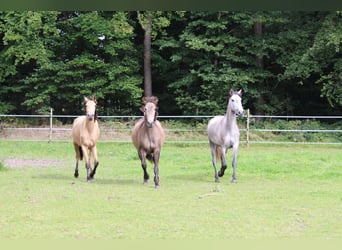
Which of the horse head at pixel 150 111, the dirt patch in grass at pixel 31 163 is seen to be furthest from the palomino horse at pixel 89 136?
the dirt patch in grass at pixel 31 163

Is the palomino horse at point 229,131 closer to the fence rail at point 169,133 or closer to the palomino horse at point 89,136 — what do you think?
the palomino horse at point 89,136

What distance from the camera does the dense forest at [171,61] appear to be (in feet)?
60.9

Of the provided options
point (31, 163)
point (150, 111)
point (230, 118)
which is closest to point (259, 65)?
point (31, 163)

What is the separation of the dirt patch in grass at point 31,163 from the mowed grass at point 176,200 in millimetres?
19

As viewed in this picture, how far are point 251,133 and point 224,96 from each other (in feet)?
12.3

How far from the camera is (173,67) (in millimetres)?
20484

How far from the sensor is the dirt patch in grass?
1013cm

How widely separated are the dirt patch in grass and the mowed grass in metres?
0.02

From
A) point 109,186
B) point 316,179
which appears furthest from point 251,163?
point 109,186

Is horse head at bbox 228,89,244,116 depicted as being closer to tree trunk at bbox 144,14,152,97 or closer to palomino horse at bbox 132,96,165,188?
palomino horse at bbox 132,96,165,188

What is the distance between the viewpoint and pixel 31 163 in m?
10.5

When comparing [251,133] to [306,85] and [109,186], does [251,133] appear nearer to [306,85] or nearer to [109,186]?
[306,85]

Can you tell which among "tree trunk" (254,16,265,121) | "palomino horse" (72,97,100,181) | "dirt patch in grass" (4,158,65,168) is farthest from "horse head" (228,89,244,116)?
"tree trunk" (254,16,265,121)

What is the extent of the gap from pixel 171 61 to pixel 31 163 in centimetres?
1084
